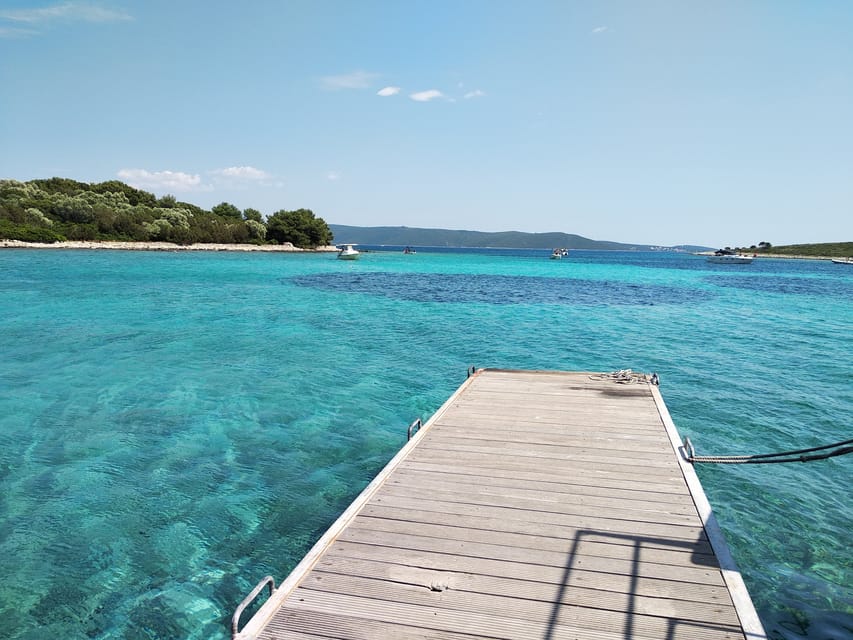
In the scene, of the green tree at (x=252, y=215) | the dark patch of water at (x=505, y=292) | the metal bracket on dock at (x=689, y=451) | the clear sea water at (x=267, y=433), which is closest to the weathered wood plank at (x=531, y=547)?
the clear sea water at (x=267, y=433)

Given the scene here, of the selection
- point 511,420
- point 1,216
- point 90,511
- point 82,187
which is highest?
point 82,187

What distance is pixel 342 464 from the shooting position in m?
9.36

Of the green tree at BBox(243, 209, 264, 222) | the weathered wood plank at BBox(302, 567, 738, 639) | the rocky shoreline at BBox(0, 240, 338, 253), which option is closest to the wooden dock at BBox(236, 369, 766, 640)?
the weathered wood plank at BBox(302, 567, 738, 639)

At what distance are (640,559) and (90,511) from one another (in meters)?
7.90

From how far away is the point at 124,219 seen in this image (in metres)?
92.1

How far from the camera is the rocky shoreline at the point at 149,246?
7688 centimetres

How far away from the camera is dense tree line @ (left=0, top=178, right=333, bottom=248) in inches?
3268

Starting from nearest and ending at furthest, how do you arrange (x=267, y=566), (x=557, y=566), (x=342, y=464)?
(x=557, y=566), (x=267, y=566), (x=342, y=464)

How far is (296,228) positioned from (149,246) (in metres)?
34.1

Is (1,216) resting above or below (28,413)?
above

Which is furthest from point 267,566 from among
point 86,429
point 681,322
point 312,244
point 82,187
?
point 82,187

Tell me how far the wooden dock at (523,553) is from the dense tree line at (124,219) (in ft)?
314

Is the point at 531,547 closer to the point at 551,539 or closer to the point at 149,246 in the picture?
the point at 551,539

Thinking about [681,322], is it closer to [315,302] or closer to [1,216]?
[315,302]
